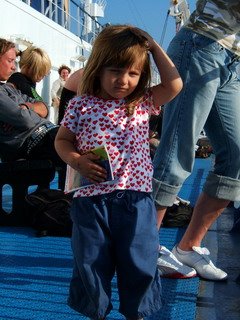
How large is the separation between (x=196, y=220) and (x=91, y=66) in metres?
1.13

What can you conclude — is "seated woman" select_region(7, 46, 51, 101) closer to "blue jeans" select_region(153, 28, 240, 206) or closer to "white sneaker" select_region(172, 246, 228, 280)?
"blue jeans" select_region(153, 28, 240, 206)

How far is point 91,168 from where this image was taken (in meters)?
1.87

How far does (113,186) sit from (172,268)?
3.44 ft

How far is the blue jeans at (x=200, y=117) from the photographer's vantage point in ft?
8.52

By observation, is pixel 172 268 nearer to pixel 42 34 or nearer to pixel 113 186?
pixel 113 186

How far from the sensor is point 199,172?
808 centimetres

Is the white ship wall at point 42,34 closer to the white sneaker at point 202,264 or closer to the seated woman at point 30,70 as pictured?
the seated woman at point 30,70

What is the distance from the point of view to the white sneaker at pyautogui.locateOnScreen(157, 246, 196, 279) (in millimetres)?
2816

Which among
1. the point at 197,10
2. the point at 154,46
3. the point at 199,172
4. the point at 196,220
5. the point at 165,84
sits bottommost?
the point at 199,172

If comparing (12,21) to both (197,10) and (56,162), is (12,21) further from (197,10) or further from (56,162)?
(197,10)

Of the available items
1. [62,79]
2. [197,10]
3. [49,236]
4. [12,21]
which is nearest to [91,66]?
[197,10]

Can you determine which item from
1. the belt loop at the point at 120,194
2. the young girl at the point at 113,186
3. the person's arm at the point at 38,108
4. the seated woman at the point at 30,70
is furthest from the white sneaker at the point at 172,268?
the seated woman at the point at 30,70

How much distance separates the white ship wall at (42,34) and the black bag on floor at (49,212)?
7.92 m

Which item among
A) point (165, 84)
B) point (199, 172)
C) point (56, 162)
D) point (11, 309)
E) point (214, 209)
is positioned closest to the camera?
point (165, 84)
